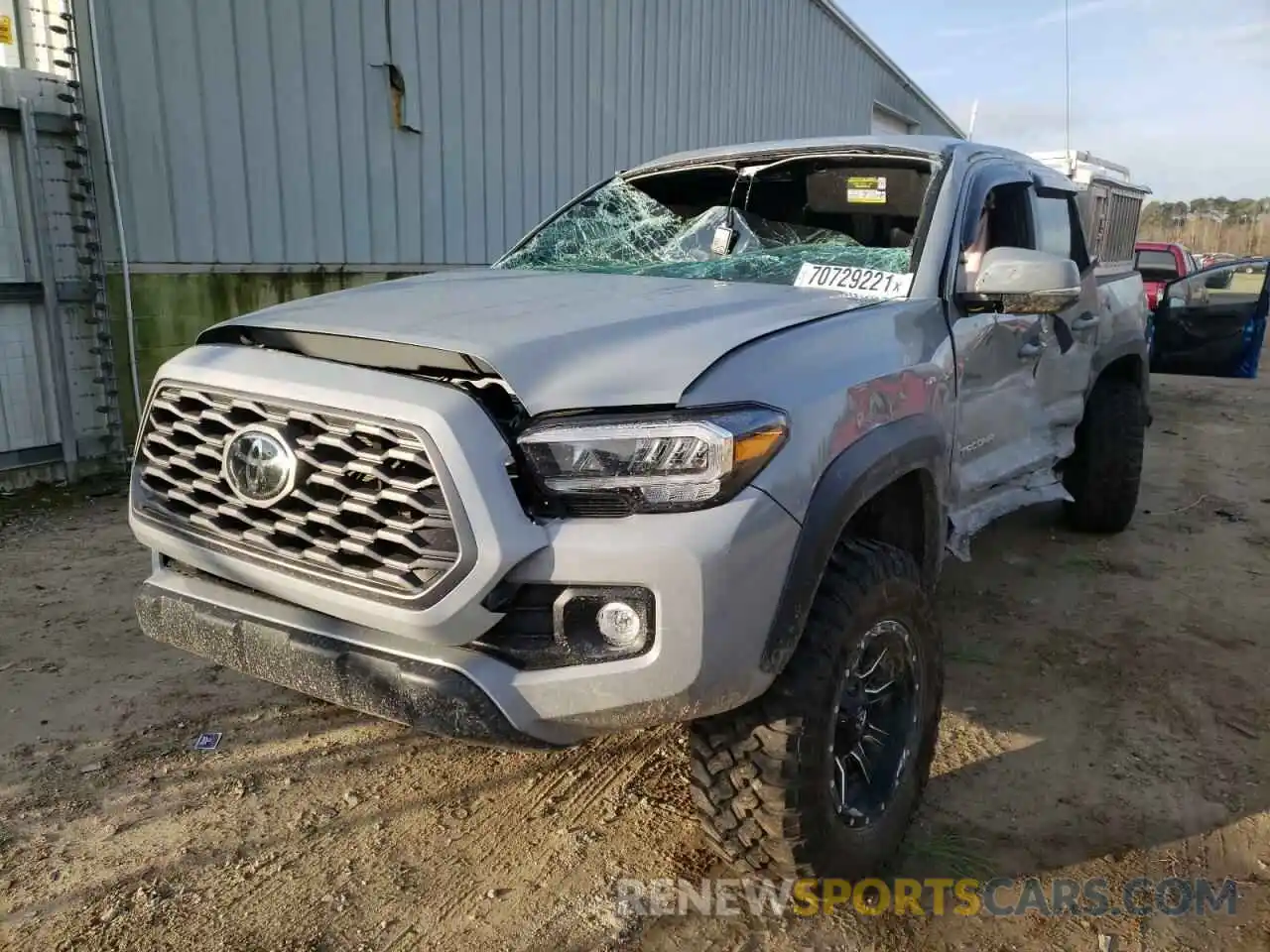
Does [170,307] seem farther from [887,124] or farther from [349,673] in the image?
[887,124]

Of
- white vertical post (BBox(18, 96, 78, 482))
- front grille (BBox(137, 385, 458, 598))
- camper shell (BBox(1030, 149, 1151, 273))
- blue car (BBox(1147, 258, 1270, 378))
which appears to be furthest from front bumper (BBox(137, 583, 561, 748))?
blue car (BBox(1147, 258, 1270, 378))

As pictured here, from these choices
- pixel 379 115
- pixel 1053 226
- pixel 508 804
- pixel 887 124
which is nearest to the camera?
pixel 508 804

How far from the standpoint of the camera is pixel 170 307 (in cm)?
629

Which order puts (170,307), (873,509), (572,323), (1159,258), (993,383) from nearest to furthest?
(572,323) → (873,509) → (993,383) → (170,307) → (1159,258)

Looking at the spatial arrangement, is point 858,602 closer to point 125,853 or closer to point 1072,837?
point 1072,837

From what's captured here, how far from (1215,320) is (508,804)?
33.3 feet

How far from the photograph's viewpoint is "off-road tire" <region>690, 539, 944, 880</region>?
208 cm

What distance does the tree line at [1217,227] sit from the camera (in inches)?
1628

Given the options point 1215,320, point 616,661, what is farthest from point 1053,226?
point 1215,320

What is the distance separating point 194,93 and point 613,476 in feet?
18.6

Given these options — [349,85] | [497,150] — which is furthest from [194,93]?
[497,150]

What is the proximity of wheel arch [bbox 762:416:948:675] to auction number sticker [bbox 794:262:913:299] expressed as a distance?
1.39 ft

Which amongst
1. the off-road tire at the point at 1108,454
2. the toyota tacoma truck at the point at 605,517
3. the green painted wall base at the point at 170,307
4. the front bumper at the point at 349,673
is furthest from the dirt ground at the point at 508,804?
the green painted wall base at the point at 170,307

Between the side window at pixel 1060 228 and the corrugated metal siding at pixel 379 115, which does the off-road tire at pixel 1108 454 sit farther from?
the corrugated metal siding at pixel 379 115
